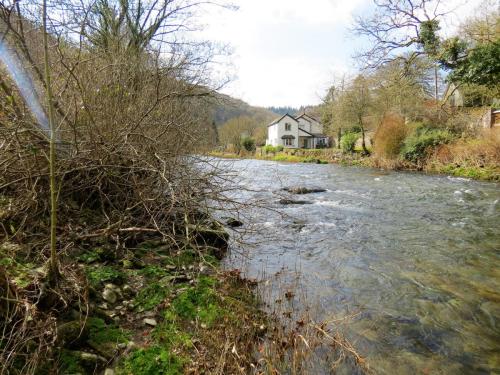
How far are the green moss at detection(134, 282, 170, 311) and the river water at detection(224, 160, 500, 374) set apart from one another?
5.37ft

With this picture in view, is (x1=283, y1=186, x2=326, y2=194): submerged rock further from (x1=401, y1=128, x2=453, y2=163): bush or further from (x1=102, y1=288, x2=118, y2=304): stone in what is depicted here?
(x1=401, y1=128, x2=453, y2=163): bush

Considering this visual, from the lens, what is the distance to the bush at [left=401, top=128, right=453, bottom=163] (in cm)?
2269

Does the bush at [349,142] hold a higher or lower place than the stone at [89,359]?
higher

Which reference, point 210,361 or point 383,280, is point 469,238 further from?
point 210,361

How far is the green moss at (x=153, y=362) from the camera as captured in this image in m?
2.81

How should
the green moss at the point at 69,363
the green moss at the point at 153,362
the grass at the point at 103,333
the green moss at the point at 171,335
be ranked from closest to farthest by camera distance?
the green moss at the point at 69,363 < the green moss at the point at 153,362 < the grass at the point at 103,333 < the green moss at the point at 171,335

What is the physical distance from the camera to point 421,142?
23359 millimetres

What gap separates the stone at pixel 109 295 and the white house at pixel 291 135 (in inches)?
2321

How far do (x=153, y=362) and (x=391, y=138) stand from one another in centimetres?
2595

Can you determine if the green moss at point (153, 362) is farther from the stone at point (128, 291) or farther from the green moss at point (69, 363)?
the stone at point (128, 291)

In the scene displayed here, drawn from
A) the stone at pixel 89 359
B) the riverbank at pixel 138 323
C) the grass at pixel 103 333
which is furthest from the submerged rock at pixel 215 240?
the stone at pixel 89 359

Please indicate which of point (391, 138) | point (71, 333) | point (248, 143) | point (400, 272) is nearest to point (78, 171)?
point (71, 333)

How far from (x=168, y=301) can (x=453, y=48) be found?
1624 centimetres

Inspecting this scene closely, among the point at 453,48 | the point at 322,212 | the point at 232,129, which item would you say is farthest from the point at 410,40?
the point at 232,129
